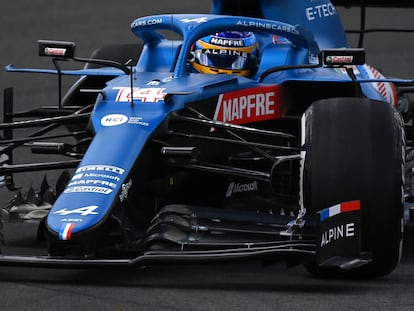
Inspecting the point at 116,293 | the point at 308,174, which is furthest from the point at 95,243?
the point at 308,174

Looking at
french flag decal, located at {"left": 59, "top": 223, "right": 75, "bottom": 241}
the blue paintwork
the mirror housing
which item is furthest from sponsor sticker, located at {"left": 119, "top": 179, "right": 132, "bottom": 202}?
the mirror housing

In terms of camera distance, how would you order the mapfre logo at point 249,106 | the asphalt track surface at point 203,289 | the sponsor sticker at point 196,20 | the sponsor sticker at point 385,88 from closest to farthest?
the asphalt track surface at point 203,289 → the mapfre logo at point 249,106 → the sponsor sticker at point 196,20 → the sponsor sticker at point 385,88

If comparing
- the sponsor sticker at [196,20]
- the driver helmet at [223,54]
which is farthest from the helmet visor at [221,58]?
the sponsor sticker at [196,20]

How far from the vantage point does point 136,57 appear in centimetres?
970

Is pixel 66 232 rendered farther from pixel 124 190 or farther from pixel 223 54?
pixel 223 54

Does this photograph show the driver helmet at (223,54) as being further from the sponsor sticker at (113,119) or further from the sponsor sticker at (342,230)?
the sponsor sticker at (342,230)

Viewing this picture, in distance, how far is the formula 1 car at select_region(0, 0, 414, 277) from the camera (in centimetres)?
619

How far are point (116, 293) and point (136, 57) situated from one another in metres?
3.87

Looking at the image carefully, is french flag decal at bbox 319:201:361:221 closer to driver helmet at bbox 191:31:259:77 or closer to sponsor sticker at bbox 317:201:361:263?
sponsor sticker at bbox 317:201:361:263

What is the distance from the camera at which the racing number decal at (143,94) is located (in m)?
6.92

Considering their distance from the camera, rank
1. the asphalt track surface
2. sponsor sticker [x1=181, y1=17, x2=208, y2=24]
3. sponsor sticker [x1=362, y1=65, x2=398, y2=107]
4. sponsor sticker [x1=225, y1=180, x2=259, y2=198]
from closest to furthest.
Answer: the asphalt track surface
sponsor sticker [x1=225, y1=180, x2=259, y2=198]
sponsor sticker [x1=181, y1=17, x2=208, y2=24]
sponsor sticker [x1=362, y1=65, x2=398, y2=107]

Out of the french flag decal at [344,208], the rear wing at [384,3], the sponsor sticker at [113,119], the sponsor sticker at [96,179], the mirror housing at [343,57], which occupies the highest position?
the mirror housing at [343,57]

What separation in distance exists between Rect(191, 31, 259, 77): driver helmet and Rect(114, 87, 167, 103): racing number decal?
0.92 meters

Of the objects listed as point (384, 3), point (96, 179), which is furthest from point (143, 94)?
point (384, 3)
